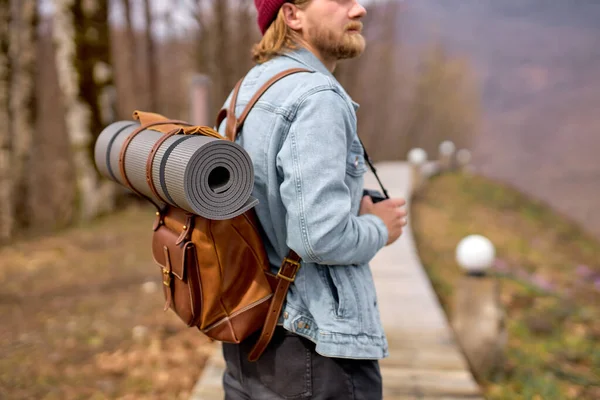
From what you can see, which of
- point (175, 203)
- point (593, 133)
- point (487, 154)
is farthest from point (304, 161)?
point (487, 154)

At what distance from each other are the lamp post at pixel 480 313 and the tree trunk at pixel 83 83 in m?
6.67

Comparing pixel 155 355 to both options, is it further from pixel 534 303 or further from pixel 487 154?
pixel 487 154

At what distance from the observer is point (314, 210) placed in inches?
57.2

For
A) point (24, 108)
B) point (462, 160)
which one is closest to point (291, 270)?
point (24, 108)

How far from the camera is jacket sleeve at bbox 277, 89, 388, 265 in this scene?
1447 mm

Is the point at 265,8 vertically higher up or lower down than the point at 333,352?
higher up

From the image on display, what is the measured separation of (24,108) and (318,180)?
29.5 ft

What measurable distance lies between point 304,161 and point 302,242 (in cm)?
24

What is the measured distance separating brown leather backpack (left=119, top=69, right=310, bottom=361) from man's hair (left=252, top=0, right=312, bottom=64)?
0.18 meters

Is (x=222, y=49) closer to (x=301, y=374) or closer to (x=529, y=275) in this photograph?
(x=529, y=275)

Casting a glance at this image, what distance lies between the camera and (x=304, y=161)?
1450 millimetres

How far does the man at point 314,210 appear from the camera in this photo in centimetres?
147

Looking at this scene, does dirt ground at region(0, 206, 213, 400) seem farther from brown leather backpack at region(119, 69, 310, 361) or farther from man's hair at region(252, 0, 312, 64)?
man's hair at region(252, 0, 312, 64)

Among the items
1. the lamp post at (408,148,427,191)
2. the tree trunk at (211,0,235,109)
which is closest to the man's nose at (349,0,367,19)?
the tree trunk at (211,0,235,109)
